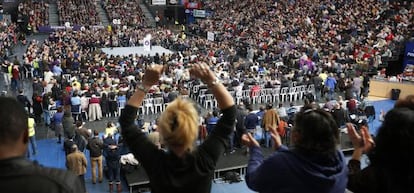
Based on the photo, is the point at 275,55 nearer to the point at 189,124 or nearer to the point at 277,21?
the point at 277,21

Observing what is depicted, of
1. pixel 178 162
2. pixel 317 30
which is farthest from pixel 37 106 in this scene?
pixel 317 30

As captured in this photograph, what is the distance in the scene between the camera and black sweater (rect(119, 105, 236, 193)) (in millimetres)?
2629

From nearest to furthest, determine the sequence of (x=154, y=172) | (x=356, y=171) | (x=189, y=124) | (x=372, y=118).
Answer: (x=189, y=124) → (x=154, y=172) → (x=356, y=171) → (x=372, y=118)

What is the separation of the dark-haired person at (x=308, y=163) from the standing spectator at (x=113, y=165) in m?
7.68

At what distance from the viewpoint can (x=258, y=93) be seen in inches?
711

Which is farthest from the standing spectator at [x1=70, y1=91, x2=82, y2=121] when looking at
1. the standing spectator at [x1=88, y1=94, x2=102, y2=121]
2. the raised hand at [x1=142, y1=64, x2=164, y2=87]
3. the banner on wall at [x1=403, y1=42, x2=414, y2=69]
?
the banner on wall at [x1=403, y1=42, x2=414, y2=69]

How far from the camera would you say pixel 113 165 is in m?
10.1

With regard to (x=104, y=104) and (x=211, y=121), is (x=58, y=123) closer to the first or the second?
(x=104, y=104)

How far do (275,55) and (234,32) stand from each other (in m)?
8.87

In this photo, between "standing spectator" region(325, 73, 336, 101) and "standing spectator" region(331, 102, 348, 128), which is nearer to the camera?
"standing spectator" region(331, 102, 348, 128)

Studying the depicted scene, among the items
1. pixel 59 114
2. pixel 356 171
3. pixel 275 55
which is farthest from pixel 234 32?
pixel 356 171

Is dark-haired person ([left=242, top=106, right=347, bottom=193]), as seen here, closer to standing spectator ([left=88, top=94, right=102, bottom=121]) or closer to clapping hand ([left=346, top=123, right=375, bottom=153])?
→ clapping hand ([left=346, top=123, right=375, bottom=153])

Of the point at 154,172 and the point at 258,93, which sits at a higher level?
the point at 154,172

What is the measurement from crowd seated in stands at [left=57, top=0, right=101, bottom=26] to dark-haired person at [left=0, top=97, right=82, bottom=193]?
38698 millimetres
